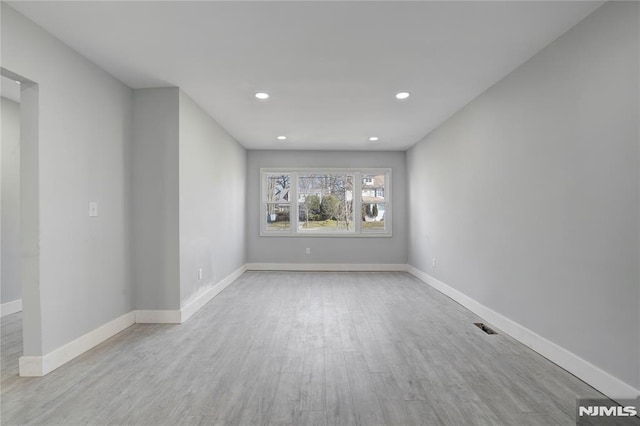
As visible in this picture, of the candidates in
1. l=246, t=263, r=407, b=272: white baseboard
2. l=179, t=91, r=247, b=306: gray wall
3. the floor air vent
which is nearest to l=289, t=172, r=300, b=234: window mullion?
l=246, t=263, r=407, b=272: white baseboard

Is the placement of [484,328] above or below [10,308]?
below

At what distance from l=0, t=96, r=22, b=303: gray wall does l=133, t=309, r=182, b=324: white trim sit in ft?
5.24

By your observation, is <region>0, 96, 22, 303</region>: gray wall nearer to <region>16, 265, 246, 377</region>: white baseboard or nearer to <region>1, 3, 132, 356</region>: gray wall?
<region>16, 265, 246, 377</region>: white baseboard

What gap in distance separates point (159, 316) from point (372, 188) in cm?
471

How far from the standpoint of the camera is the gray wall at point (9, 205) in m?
3.75

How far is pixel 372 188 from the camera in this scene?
695 centimetres

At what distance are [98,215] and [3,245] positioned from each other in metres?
1.73

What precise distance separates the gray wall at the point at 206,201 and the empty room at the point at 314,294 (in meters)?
0.05

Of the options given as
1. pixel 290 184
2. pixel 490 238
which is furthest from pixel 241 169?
pixel 490 238

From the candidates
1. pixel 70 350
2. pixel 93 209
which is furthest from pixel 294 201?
pixel 70 350

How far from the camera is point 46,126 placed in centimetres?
247

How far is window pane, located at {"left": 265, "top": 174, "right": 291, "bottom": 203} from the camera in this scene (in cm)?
695

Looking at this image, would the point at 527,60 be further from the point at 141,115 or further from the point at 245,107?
the point at 141,115
